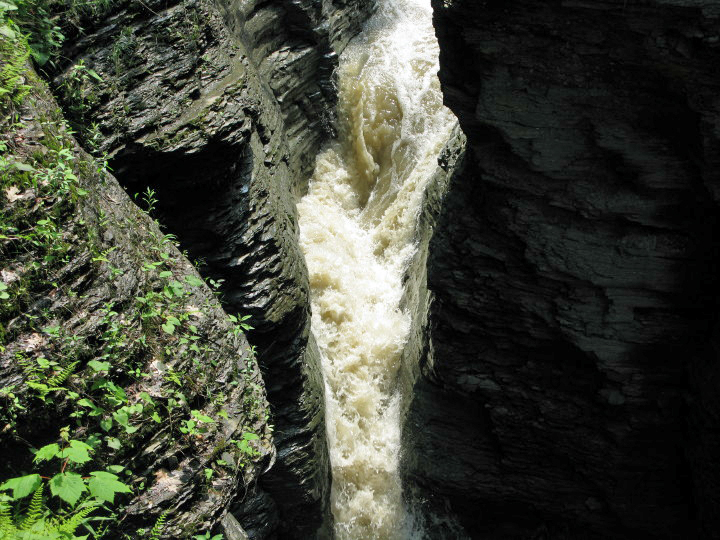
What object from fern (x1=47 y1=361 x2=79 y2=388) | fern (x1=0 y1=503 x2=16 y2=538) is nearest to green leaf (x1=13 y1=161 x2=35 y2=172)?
fern (x1=47 y1=361 x2=79 y2=388)

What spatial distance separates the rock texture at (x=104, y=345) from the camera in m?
3.71

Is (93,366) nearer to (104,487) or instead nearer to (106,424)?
(106,424)

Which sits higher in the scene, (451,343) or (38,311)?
(38,311)

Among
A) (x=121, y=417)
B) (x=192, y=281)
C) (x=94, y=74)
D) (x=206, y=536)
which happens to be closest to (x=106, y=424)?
(x=121, y=417)

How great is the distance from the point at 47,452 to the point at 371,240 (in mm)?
8226

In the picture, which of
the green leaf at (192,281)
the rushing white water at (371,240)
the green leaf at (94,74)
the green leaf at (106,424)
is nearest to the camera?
the green leaf at (106,424)

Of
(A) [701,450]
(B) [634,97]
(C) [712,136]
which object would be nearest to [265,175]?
(B) [634,97]

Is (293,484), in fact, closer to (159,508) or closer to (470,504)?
(470,504)

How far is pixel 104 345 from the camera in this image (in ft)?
13.3

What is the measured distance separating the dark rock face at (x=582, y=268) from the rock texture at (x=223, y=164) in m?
2.07

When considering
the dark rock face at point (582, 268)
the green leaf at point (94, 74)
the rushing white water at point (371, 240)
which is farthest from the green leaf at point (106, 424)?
the rushing white water at point (371, 240)

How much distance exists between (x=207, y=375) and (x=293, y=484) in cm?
→ 440

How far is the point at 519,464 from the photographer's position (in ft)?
26.3

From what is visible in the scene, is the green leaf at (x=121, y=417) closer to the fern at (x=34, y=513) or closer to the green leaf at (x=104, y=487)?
the green leaf at (x=104, y=487)
